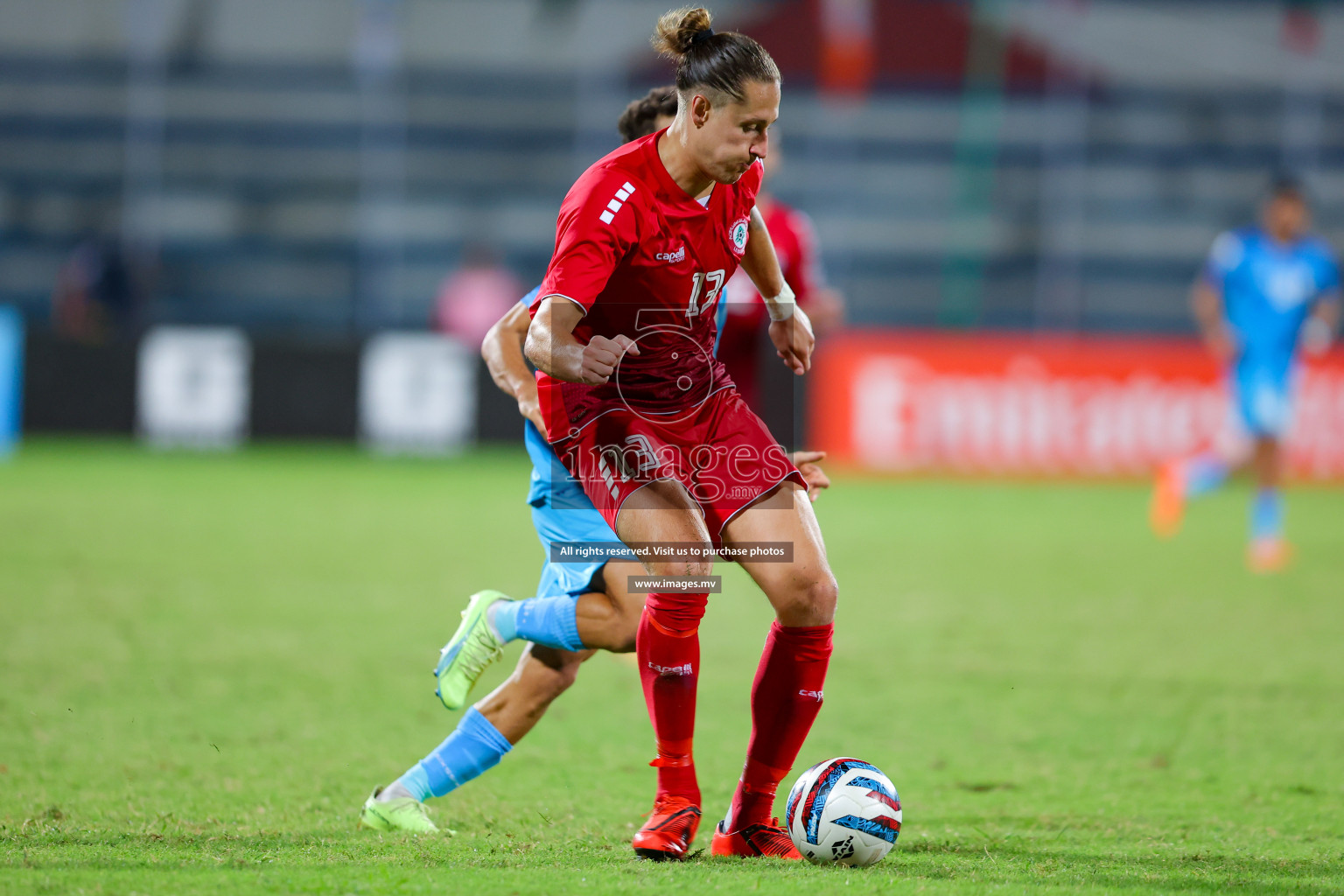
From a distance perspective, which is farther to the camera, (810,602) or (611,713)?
(611,713)

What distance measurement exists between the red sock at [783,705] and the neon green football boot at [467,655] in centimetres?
85

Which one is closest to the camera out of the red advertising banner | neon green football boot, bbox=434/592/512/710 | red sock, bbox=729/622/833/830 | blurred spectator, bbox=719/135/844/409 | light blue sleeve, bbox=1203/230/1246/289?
red sock, bbox=729/622/833/830

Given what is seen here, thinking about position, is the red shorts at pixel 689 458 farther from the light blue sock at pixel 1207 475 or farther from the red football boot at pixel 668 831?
the light blue sock at pixel 1207 475

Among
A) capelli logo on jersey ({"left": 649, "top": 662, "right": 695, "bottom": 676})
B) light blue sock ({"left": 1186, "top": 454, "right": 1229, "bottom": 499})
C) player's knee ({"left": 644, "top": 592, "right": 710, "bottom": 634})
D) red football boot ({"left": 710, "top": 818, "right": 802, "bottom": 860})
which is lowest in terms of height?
red football boot ({"left": 710, "top": 818, "right": 802, "bottom": 860})

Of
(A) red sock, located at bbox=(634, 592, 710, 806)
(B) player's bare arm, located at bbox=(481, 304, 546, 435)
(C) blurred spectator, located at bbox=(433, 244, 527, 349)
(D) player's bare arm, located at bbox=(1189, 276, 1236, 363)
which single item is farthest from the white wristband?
(C) blurred spectator, located at bbox=(433, 244, 527, 349)

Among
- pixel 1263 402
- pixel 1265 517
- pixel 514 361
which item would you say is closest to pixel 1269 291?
pixel 1263 402

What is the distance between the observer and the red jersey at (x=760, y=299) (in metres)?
6.88

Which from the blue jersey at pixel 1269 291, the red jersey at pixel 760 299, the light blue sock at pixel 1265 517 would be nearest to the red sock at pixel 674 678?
the red jersey at pixel 760 299

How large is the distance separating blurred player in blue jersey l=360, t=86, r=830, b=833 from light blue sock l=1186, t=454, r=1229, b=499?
Result: 7.27m

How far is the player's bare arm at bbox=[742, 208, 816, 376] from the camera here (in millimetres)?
4043

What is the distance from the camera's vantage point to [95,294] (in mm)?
16828

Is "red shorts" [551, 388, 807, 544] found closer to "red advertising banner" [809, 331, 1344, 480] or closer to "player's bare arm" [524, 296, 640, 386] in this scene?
"player's bare arm" [524, 296, 640, 386]

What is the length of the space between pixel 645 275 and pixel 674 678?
100 cm

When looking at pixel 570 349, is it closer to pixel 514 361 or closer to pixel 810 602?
pixel 514 361
